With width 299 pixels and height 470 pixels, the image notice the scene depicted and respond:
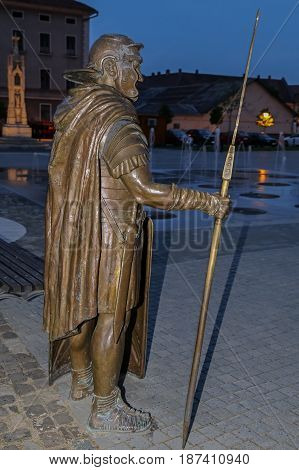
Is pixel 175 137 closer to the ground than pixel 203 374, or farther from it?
farther from it

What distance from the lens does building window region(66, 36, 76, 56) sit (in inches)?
1966

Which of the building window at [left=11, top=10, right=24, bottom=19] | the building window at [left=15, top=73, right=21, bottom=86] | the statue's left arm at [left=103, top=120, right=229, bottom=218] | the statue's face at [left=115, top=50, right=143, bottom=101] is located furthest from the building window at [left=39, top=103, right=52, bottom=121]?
the statue's left arm at [left=103, top=120, right=229, bottom=218]

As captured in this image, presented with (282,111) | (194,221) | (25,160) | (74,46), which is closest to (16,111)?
(25,160)

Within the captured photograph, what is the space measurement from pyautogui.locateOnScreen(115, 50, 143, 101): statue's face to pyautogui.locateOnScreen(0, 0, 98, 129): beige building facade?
47.1 meters

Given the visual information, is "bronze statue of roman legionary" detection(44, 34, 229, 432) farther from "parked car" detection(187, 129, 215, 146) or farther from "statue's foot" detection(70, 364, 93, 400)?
"parked car" detection(187, 129, 215, 146)

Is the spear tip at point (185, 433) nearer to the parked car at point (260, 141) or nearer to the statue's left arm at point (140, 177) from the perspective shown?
the statue's left arm at point (140, 177)

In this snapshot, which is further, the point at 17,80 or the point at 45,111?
the point at 45,111

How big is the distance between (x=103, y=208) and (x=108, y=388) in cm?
109

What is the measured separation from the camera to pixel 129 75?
9.55 feet

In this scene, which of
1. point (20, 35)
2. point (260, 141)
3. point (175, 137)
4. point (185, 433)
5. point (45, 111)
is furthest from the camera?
point (45, 111)

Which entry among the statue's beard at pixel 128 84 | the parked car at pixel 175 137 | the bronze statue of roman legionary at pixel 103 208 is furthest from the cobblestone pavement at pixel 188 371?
the parked car at pixel 175 137

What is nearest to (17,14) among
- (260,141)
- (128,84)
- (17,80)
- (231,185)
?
(17,80)

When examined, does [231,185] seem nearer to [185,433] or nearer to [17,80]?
[185,433]

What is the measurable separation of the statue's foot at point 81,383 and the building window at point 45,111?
156 feet
